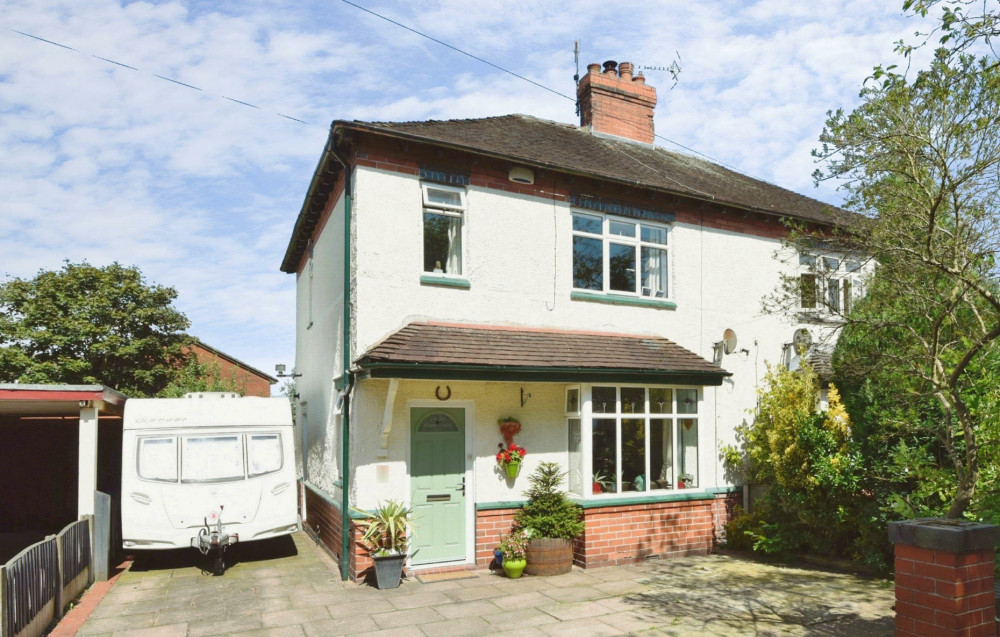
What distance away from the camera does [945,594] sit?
172 inches

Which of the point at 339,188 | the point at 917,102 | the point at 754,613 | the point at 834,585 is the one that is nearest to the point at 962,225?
the point at 917,102

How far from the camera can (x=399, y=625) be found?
23.8 feet

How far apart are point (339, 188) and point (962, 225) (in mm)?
8020

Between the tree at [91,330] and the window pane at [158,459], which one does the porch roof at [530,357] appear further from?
the tree at [91,330]

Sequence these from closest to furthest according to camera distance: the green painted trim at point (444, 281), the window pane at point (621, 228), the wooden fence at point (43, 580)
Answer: the wooden fence at point (43, 580)
the green painted trim at point (444, 281)
the window pane at point (621, 228)

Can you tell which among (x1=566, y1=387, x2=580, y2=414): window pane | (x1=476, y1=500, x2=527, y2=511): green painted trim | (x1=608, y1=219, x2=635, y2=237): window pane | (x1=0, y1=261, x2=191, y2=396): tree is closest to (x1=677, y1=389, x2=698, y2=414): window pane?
(x1=566, y1=387, x2=580, y2=414): window pane

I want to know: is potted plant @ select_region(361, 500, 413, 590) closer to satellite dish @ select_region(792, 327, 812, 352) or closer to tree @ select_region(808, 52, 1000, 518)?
tree @ select_region(808, 52, 1000, 518)

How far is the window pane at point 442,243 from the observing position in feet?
33.0

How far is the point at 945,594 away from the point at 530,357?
5920mm

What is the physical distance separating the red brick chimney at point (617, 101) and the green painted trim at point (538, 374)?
6.69 metres

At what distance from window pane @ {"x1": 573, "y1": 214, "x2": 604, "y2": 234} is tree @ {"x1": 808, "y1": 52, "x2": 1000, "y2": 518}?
15.9 feet

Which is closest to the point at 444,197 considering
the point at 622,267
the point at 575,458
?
the point at 622,267

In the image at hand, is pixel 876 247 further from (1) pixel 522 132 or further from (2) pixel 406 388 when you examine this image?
(1) pixel 522 132

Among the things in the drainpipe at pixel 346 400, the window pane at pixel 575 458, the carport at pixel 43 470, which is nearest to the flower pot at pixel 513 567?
the window pane at pixel 575 458
